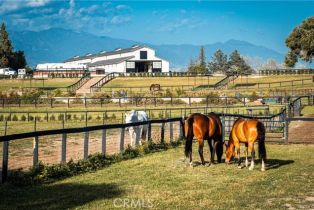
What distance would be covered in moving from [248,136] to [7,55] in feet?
388

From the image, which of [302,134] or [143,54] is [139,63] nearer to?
[143,54]

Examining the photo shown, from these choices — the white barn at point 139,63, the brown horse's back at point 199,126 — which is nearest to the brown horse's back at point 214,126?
the brown horse's back at point 199,126

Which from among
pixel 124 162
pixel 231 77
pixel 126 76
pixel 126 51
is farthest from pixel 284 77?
pixel 124 162

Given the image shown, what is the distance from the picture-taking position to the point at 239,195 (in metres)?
10.7

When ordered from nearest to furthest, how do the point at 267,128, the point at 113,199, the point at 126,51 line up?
the point at 113,199 → the point at 267,128 → the point at 126,51

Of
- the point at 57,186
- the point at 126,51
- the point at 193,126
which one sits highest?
the point at 126,51

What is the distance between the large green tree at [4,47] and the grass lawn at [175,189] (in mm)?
112693

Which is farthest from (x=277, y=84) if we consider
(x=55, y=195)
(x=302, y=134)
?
(x=55, y=195)

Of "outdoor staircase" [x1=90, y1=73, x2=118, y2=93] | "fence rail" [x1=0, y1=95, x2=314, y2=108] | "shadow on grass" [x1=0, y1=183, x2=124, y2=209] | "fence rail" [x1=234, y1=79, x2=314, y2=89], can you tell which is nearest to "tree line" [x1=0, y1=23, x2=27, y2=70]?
"outdoor staircase" [x1=90, y1=73, x2=118, y2=93]

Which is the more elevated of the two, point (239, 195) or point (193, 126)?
point (193, 126)

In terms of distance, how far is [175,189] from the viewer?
11.4 m

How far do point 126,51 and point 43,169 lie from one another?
441 feet

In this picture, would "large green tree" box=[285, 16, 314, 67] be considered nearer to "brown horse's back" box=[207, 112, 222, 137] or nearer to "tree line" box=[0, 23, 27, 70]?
"tree line" box=[0, 23, 27, 70]

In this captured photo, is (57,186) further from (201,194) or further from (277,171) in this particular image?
(277,171)
